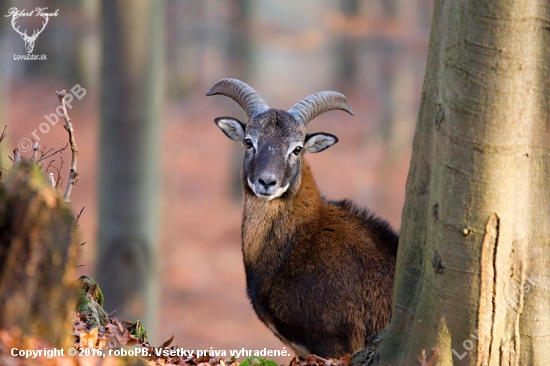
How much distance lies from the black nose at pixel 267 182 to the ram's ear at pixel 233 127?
1215 mm

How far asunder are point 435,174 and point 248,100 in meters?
3.68

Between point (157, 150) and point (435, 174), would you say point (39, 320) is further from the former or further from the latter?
point (157, 150)

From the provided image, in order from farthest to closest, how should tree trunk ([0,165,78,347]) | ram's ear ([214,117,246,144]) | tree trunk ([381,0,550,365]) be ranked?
1. ram's ear ([214,117,246,144])
2. tree trunk ([381,0,550,365])
3. tree trunk ([0,165,78,347])

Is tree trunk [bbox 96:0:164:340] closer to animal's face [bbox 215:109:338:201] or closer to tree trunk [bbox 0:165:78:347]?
animal's face [bbox 215:109:338:201]

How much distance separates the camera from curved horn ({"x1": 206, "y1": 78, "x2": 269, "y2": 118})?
27.0ft

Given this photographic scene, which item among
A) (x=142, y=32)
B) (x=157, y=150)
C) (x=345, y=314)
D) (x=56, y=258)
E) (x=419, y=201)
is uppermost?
(x=142, y=32)

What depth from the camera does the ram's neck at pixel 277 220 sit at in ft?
24.1

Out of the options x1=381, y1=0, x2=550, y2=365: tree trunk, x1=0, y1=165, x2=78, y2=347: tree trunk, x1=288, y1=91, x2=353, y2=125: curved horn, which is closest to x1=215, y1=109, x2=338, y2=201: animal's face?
x1=288, y1=91, x2=353, y2=125: curved horn

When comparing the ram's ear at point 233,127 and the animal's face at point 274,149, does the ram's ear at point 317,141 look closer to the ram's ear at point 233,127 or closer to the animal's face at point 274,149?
the animal's face at point 274,149

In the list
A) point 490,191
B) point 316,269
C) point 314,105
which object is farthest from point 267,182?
point 490,191

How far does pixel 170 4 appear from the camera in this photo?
99.4ft

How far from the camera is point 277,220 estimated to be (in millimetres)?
7480

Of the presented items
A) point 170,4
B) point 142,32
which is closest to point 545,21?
point 142,32

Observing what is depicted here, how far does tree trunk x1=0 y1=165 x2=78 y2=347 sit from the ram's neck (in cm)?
384
